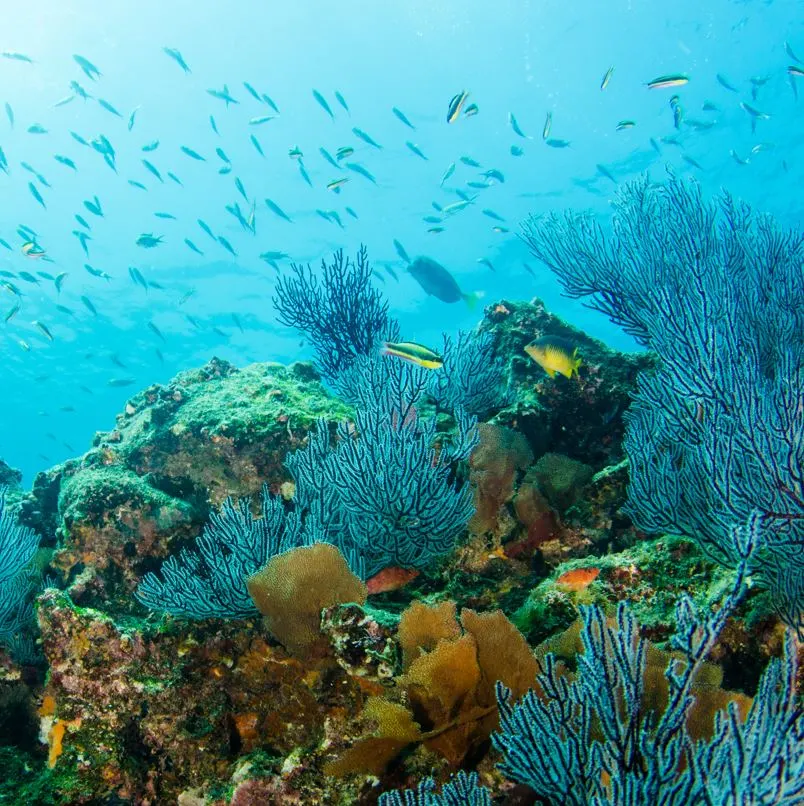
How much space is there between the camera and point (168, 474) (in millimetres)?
5980

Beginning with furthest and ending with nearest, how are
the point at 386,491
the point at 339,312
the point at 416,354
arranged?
1. the point at 339,312
2. the point at 416,354
3. the point at 386,491

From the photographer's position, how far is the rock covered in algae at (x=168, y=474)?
16.2 feet

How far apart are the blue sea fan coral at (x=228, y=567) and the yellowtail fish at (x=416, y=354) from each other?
1800 mm

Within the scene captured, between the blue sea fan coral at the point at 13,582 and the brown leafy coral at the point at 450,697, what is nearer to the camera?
the brown leafy coral at the point at 450,697

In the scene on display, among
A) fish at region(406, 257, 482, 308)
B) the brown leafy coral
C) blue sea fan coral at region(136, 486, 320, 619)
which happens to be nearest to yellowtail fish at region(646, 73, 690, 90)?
fish at region(406, 257, 482, 308)

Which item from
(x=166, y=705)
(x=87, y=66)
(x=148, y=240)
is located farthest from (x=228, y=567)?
(x=87, y=66)

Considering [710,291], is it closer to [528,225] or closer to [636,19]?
[528,225]

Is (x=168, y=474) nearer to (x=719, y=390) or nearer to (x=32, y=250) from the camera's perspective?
(x=719, y=390)

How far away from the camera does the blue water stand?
26609 millimetres

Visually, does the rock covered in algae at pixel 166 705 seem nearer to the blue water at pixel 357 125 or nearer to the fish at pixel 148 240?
the fish at pixel 148 240

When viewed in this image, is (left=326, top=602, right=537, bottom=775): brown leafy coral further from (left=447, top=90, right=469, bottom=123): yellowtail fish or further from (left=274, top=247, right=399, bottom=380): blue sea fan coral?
(left=447, top=90, right=469, bottom=123): yellowtail fish

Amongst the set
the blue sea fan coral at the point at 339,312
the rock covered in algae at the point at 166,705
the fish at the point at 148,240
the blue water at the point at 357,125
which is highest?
the blue water at the point at 357,125

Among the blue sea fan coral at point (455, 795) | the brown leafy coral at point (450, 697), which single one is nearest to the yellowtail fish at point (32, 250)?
the brown leafy coral at point (450, 697)

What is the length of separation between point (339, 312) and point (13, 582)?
5.12 meters
